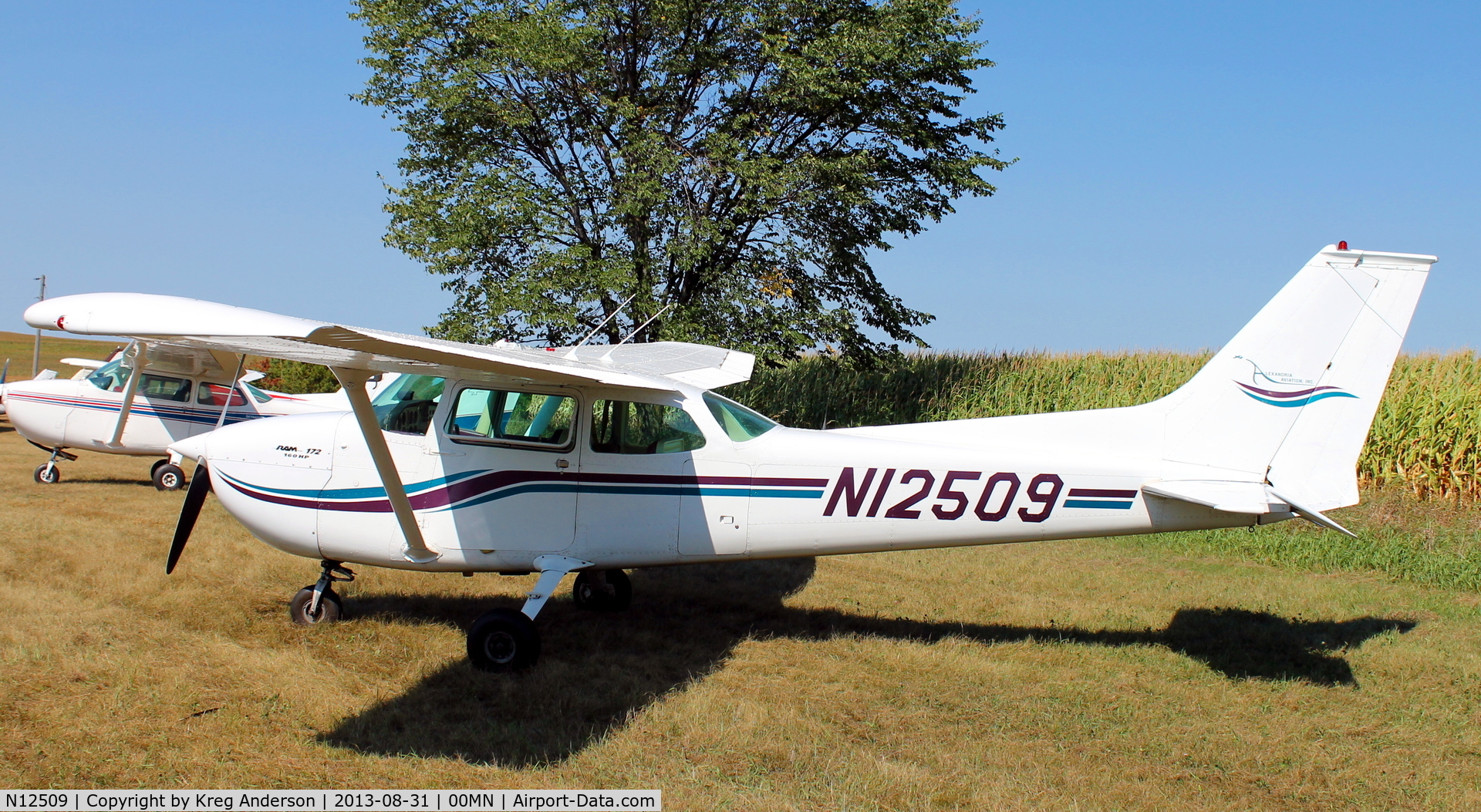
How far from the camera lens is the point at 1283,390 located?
5867 mm

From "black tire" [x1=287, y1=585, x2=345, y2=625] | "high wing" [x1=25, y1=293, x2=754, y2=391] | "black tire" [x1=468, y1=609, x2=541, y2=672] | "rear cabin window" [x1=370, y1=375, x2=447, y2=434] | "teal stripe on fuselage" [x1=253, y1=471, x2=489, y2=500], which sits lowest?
"black tire" [x1=287, y1=585, x2=345, y2=625]

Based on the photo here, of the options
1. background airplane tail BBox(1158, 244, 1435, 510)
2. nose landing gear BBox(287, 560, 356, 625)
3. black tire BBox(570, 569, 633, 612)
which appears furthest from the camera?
black tire BBox(570, 569, 633, 612)

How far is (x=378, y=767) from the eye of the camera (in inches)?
173

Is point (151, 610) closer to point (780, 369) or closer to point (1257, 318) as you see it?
point (1257, 318)

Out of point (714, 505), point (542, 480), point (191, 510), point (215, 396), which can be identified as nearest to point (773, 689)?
point (714, 505)

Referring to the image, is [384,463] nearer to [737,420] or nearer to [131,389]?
[737,420]

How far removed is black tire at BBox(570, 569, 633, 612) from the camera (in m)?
7.63

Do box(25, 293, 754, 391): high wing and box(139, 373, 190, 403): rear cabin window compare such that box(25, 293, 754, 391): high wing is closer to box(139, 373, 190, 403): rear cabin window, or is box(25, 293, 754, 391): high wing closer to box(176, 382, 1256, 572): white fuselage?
box(176, 382, 1256, 572): white fuselage

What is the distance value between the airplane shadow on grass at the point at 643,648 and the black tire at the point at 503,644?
0.25 ft

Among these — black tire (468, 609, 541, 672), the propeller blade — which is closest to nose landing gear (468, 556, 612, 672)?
black tire (468, 609, 541, 672)

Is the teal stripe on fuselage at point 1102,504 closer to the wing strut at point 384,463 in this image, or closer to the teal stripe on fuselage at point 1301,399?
the teal stripe on fuselage at point 1301,399

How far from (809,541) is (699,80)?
14182 millimetres

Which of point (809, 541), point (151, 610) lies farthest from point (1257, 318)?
point (151, 610)

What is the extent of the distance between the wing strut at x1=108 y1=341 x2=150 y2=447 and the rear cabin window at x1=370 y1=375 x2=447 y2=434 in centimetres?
826
